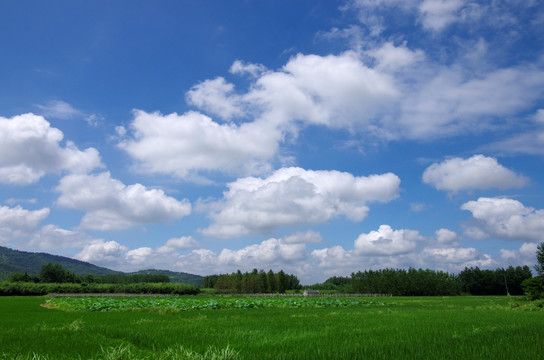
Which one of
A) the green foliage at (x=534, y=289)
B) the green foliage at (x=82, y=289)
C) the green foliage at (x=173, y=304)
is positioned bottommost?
the green foliage at (x=82, y=289)

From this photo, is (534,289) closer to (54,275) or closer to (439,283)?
(439,283)

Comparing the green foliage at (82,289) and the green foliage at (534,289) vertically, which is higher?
the green foliage at (534,289)

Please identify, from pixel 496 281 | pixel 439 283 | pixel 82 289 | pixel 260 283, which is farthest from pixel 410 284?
pixel 82 289

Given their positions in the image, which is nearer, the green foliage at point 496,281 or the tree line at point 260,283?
the green foliage at point 496,281

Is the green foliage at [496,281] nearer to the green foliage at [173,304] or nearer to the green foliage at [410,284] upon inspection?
the green foliage at [410,284]

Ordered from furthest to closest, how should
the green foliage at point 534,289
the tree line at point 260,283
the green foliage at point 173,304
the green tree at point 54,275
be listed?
the tree line at point 260,283 < the green tree at point 54,275 < the green foliage at point 534,289 < the green foliage at point 173,304

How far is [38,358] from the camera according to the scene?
688cm

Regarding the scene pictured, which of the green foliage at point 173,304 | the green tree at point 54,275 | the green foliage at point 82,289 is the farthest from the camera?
the green tree at point 54,275

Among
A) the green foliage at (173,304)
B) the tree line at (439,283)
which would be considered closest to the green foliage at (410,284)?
the tree line at (439,283)

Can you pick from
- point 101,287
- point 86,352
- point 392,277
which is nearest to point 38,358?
point 86,352

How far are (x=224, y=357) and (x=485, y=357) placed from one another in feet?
17.1

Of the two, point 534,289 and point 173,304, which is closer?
point 173,304

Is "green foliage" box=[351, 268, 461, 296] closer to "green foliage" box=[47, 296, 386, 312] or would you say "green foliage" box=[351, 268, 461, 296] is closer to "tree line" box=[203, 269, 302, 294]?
"tree line" box=[203, 269, 302, 294]

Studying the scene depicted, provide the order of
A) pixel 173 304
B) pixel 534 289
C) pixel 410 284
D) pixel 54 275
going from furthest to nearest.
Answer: pixel 54 275 < pixel 410 284 < pixel 534 289 < pixel 173 304
